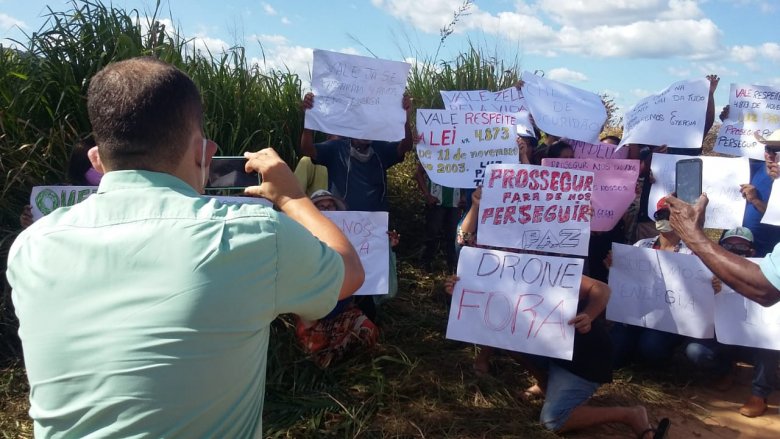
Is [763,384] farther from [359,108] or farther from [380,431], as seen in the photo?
[359,108]

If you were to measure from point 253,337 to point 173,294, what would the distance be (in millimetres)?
208

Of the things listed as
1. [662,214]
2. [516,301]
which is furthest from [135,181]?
[662,214]

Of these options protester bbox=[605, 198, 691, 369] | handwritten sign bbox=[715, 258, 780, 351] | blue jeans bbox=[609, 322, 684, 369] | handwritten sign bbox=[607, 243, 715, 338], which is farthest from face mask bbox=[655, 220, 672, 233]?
blue jeans bbox=[609, 322, 684, 369]

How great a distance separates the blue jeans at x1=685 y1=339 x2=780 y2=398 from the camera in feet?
14.0

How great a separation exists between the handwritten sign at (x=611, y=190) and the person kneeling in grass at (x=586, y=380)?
1456 mm

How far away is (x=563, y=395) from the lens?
3568mm

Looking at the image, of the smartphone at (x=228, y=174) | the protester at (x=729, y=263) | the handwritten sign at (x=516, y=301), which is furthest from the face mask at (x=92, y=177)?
the protester at (x=729, y=263)

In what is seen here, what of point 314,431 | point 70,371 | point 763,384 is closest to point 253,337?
point 70,371

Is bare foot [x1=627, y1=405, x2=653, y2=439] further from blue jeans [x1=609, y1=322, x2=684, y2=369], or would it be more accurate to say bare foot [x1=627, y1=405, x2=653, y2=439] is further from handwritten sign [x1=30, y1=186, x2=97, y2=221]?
handwritten sign [x1=30, y1=186, x2=97, y2=221]

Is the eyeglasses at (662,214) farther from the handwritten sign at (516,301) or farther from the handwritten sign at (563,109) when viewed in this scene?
the handwritten sign at (516,301)

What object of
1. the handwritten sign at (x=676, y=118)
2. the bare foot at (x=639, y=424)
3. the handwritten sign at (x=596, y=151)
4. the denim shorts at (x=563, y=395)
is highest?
the handwritten sign at (x=676, y=118)

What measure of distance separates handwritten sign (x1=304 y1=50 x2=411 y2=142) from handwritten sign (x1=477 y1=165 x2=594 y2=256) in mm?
1200

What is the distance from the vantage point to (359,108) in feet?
15.7

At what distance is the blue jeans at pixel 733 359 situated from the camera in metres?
4.25
